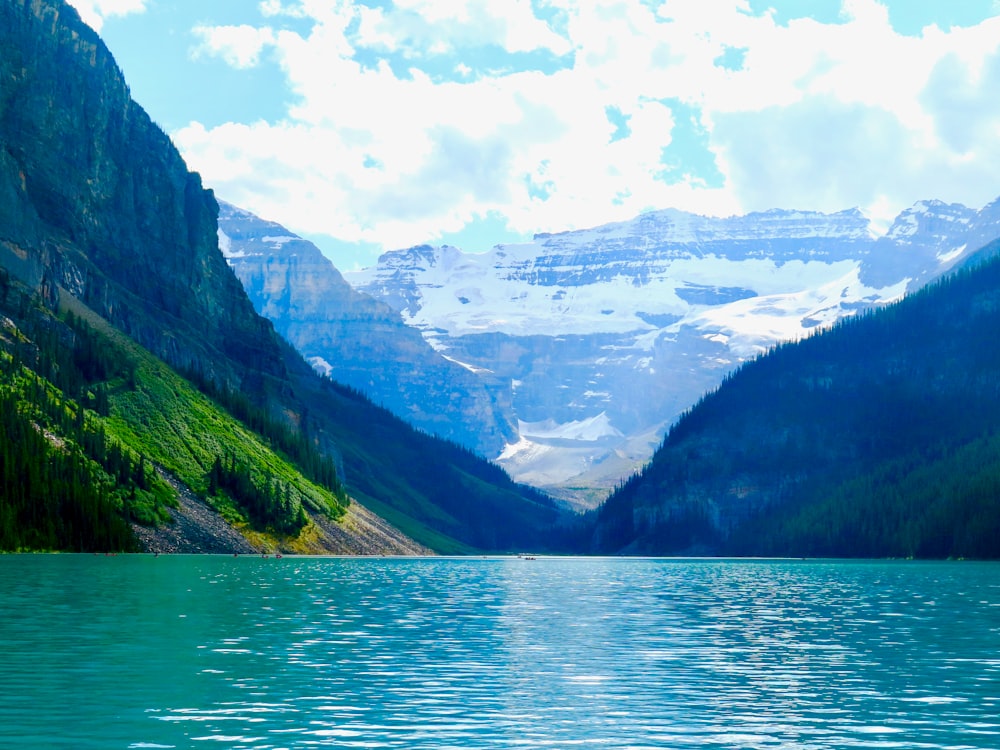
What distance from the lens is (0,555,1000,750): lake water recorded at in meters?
44.8

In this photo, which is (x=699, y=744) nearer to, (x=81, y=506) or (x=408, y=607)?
(x=408, y=607)

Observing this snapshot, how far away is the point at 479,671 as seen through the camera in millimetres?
62156

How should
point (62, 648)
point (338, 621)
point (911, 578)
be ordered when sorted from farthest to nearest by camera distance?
point (911, 578) < point (338, 621) < point (62, 648)

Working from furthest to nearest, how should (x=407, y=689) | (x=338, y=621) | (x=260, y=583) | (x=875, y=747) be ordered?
(x=260, y=583)
(x=338, y=621)
(x=407, y=689)
(x=875, y=747)

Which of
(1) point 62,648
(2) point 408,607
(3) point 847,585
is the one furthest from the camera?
(3) point 847,585

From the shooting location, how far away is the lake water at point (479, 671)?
44.8m

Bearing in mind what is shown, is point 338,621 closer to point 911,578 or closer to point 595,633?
point 595,633

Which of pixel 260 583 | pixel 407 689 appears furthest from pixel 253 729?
pixel 260 583

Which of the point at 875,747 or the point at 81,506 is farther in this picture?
the point at 81,506

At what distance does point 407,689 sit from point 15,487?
15266 centimetres

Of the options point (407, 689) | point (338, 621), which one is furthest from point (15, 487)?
point (407, 689)

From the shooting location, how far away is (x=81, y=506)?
196 meters

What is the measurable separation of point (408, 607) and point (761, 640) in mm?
36797

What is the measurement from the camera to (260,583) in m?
131
